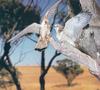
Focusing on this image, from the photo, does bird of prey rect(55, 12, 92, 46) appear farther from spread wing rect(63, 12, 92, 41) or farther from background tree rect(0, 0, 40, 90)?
background tree rect(0, 0, 40, 90)

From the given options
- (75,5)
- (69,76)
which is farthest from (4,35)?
(69,76)

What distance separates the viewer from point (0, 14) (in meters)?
26.5

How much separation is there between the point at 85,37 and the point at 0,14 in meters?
16.0

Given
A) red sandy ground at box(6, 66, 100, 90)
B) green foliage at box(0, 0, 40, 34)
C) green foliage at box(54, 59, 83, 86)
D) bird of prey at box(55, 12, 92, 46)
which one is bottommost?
red sandy ground at box(6, 66, 100, 90)

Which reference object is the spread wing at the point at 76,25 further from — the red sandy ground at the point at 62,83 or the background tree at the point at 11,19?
the red sandy ground at the point at 62,83

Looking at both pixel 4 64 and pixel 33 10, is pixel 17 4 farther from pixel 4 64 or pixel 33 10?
pixel 4 64

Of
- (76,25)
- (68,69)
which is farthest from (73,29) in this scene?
(68,69)

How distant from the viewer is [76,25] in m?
11.4

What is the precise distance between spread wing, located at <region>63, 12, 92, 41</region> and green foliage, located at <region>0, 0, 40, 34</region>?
1507cm

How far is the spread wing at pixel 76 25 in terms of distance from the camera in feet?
36.8

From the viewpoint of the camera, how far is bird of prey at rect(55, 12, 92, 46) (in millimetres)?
11133

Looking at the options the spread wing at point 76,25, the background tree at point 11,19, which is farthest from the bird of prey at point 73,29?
the background tree at point 11,19

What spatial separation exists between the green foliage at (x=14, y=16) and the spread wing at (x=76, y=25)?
15.1m

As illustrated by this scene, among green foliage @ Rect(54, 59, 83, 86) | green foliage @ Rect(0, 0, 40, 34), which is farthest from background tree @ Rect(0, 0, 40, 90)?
green foliage @ Rect(54, 59, 83, 86)
